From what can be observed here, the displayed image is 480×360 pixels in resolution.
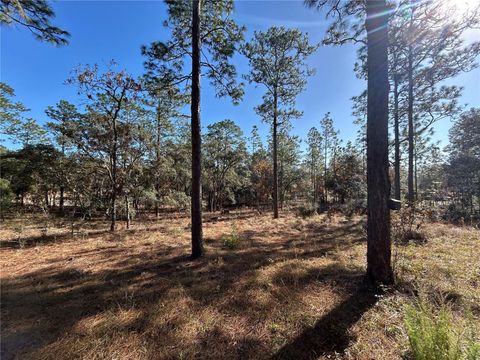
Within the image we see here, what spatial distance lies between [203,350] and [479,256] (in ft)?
20.7

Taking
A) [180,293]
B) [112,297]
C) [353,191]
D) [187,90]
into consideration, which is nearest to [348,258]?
[180,293]

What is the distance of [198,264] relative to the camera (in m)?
5.16

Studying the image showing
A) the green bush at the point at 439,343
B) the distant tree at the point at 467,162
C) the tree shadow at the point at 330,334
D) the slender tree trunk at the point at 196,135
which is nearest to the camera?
the green bush at the point at 439,343

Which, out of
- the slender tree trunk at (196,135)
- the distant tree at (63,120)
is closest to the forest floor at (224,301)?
the slender tree trunk at (196,135)

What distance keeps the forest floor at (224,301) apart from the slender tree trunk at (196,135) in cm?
62

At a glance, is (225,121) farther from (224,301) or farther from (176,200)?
(224,301)

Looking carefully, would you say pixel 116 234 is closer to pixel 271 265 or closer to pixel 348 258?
pixel 271 265

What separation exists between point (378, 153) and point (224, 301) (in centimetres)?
344

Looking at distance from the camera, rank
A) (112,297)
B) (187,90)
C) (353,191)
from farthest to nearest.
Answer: (353,191), (187,90), (112,297)

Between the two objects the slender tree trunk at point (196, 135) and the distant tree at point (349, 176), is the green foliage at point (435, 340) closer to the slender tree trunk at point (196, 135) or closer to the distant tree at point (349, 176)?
the slender tree trunk at point (196, 135)

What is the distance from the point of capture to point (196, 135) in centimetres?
556

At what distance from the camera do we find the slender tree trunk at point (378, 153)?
11.6ft

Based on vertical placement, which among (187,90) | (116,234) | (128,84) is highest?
(128,84)

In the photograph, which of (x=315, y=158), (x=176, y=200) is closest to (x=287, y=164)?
(x=315, y=158)
